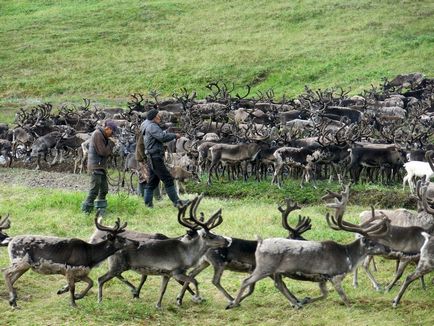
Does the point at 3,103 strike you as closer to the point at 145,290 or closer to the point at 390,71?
the point at 390,71

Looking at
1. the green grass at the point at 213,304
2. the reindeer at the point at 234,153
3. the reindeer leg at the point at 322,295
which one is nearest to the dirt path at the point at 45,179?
the reindeer at the point at 234,153

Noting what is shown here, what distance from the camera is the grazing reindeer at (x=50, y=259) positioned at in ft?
33.0

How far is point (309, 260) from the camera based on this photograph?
33.0 feet

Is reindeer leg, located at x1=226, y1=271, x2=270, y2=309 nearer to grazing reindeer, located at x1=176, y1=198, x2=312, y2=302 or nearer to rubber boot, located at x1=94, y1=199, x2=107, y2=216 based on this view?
grazing reindeer, located at x1=176, y1=198, x2=312, y2=302

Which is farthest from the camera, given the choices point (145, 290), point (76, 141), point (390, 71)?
point (390, 71)

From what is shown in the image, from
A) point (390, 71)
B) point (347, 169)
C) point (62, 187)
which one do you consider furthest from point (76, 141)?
point (390, 71)

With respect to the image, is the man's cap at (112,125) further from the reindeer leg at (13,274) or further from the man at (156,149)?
the reindeer leg at (13,274)

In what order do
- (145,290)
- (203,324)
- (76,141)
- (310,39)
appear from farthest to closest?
(310,39) < (76,141) < (145,290) < (203,324)

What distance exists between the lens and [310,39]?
43.0m

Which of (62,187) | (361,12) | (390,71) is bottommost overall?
(62,187)

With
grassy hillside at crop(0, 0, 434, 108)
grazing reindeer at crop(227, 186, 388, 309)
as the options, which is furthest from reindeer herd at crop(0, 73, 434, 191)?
grassy hillside at crop(0, 0, 434, 108)

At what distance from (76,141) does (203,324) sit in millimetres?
13635

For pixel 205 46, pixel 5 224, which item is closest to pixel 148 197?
pixel 5 224

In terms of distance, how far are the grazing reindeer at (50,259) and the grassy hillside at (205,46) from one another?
1011 inches
